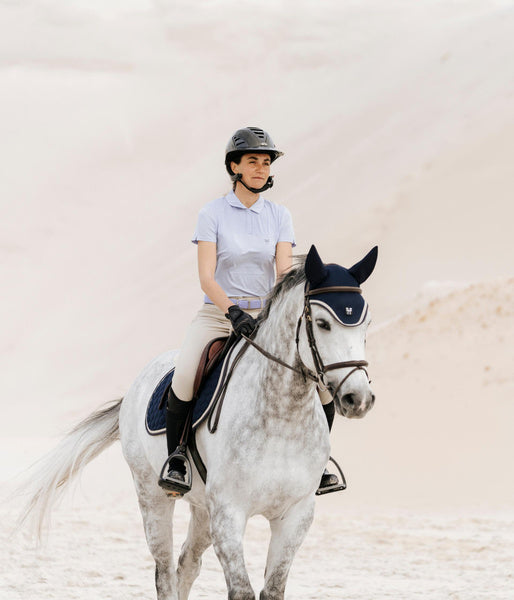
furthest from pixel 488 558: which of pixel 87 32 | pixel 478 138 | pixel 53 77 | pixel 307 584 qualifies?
pixel 87 32

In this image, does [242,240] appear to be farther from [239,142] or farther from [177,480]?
[177,480]

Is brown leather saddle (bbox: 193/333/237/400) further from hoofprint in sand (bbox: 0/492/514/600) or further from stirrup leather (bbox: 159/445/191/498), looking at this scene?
hoofprint in sand (bbox: 0/492/514/600)

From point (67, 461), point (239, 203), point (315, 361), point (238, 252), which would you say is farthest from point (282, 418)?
point (67, 461)

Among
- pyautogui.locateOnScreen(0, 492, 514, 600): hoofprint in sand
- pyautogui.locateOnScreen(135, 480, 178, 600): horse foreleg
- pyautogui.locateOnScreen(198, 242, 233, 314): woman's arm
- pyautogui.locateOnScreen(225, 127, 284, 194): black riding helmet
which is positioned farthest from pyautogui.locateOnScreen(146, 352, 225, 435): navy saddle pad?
pyautogui.locateOnScreen(0, 492, 514, 600): hoofprint in sand

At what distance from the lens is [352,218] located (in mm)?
36969

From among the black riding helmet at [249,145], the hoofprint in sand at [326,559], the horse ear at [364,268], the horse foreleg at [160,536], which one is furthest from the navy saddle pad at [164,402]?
the hoofprint in sand at [326,559]

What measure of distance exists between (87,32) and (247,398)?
244 feet

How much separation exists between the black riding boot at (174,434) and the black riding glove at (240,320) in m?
0.74

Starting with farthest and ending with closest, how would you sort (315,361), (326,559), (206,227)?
1. (326,559)
2. (206,227)
3. (315,361)

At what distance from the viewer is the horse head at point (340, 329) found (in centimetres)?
478

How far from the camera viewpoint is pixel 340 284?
202 inches

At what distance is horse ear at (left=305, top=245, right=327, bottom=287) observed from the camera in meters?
5.05

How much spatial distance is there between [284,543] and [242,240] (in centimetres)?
190

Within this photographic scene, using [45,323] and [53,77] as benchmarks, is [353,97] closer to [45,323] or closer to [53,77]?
[45,323]
